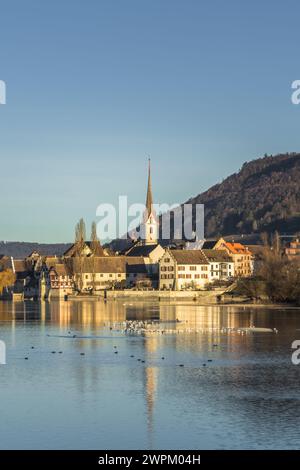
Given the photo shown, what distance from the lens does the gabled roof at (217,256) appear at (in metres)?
145

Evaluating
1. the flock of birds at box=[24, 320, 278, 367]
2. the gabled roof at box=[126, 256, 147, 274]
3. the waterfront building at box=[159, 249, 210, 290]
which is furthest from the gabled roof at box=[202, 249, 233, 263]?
the flock of birds at box=[24, 320, 278, 367]

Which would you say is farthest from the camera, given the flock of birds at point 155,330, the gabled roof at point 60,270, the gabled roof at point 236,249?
the gabled roof at point 236,249

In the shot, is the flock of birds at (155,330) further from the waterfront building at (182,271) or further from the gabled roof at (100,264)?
the gabled roof at (100,264)

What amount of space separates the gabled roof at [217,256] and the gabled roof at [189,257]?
11.7 ft

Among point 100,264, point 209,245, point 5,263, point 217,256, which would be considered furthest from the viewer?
point 5,263

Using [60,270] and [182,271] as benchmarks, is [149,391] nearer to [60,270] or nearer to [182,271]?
[182,271]

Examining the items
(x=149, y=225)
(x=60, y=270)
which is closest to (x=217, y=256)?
(x=60, y=270)

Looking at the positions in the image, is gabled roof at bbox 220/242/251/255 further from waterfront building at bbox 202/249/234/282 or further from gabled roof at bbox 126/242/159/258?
gabled roof at bbox 126/242/159/258

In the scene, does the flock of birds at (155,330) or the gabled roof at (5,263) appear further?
the gabled roof at (5,263)

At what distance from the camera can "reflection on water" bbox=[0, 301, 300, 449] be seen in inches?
1120

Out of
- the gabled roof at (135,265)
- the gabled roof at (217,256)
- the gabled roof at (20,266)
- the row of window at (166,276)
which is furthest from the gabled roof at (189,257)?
the gabled roof at (20,266)

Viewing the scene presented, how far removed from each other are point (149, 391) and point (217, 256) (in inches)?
4320

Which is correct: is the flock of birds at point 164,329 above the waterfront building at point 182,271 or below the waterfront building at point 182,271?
below

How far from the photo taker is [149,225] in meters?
174
